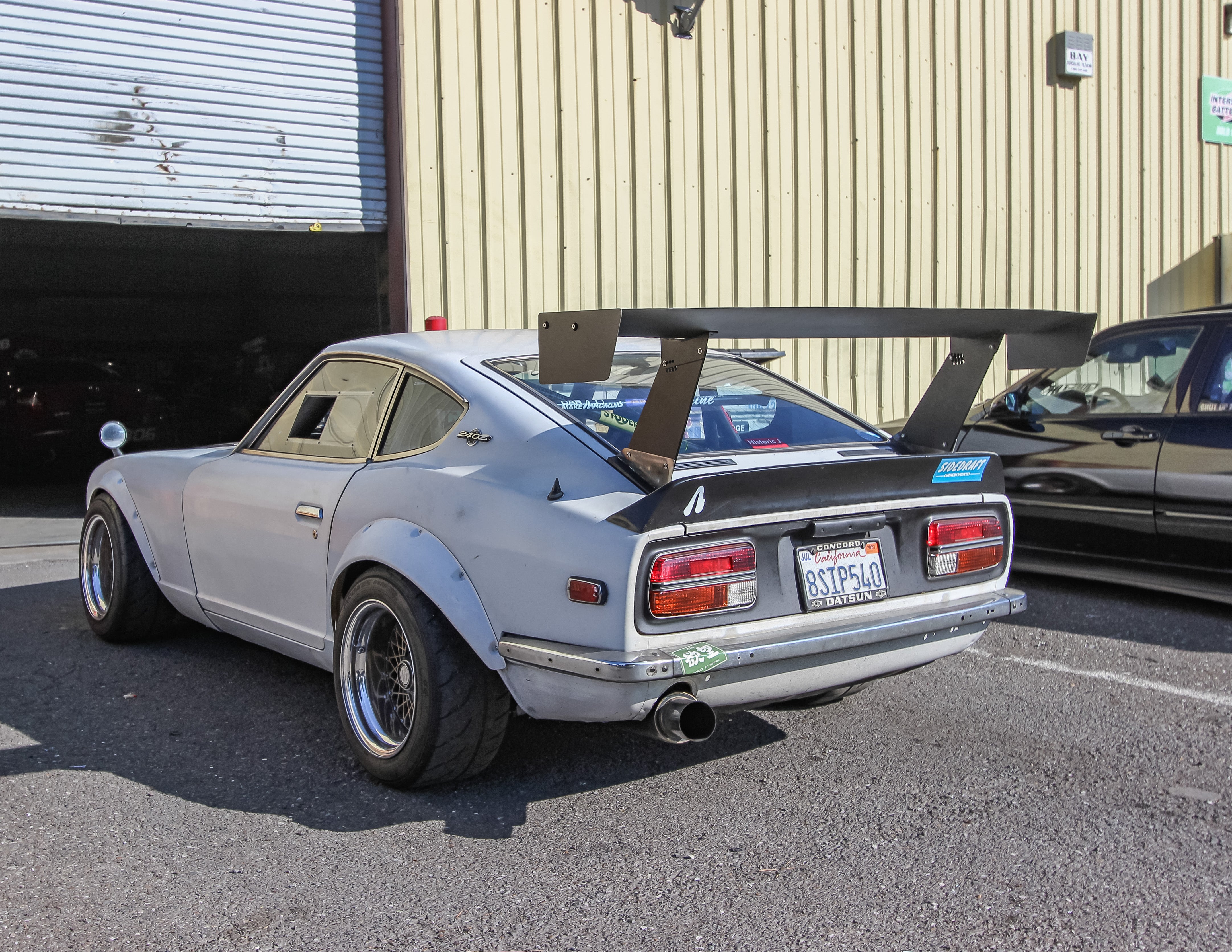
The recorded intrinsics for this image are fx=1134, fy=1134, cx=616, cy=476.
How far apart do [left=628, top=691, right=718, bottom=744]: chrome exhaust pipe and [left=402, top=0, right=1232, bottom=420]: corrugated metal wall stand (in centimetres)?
639

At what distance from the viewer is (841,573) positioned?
3.15 m

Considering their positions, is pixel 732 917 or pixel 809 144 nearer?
pixel 732 917

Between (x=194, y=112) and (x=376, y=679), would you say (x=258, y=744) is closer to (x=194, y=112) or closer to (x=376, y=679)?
(x=376, y=679)

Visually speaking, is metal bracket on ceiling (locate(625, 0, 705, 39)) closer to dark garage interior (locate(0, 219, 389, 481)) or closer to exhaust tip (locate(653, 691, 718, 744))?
dark garage interior (locate(0, 219, 389, 481))

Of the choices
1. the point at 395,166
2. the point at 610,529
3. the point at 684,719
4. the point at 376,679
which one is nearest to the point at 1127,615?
the point at 684,719

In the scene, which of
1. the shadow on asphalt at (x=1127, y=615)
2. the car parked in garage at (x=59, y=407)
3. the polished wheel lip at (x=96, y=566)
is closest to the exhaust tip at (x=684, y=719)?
the shadow on asphalt at (x=1127, y=615)

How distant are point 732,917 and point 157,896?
1.36 m

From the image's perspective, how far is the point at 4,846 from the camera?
2971mm

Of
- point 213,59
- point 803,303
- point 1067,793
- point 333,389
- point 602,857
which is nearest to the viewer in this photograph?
point 602,857

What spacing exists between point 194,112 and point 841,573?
7190mm

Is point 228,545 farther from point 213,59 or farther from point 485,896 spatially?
point 213,59

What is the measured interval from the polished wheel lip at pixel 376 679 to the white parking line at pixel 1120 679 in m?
2.62

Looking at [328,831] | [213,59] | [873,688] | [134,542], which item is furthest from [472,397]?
[213,59]

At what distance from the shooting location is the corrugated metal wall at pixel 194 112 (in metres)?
8.00
